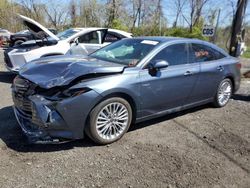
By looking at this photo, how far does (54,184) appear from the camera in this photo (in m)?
3.02

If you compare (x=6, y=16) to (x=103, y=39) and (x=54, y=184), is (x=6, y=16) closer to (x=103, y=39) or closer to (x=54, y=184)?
(x=103, y=39)

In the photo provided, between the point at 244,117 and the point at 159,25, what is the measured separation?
22.1 meters

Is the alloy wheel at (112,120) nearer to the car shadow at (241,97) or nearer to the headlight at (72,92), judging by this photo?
the headlight at (72,92)

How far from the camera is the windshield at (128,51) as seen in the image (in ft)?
14.6

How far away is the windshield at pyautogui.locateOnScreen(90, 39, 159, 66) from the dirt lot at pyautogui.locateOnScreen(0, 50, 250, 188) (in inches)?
45.3

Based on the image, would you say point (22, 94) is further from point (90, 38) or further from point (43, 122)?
point (90, 38)

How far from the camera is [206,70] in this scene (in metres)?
5.21

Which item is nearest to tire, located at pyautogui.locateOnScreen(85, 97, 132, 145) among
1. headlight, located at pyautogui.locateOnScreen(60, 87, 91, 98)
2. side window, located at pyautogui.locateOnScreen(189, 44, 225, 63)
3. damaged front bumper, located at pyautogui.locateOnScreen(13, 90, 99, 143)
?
damaged front bumper, located at pyautogui.locateOnScreen(13, 90, 99, 143)

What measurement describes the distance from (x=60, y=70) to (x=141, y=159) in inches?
65.2

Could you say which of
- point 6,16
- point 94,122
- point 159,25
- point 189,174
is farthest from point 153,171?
point 6,16

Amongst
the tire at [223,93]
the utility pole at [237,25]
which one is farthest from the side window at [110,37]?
the tire at [223,93]

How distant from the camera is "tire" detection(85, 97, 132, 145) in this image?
3.78 meters

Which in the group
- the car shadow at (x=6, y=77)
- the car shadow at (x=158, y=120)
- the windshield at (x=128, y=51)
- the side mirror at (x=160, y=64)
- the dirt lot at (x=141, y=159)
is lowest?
the dirt lot at (x=141, y=159)

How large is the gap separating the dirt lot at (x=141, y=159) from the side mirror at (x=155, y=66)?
97 cm
